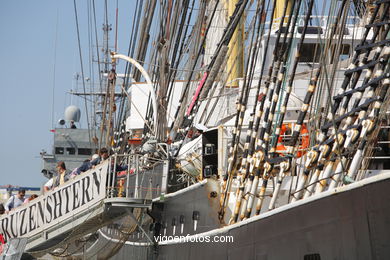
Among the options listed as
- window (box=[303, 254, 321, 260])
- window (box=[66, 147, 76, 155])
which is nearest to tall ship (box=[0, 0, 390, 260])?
window (box=[303, 254, 321, 260])

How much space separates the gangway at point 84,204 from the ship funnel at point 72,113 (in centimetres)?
3262

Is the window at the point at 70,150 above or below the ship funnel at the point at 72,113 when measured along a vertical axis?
below

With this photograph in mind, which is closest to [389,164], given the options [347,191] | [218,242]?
[218,242]

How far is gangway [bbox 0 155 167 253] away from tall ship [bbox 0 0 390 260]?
0.03 metres

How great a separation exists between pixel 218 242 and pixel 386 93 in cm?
382

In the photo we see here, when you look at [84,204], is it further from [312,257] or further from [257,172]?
[312,257]

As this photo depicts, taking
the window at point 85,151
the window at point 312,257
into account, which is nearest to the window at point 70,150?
the window at point 85,151

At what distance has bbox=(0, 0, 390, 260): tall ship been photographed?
9.22m

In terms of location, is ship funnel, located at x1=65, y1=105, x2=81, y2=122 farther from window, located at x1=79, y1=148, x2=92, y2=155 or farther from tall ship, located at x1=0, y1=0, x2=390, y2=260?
tall ship, located at x1=0, y1=0, x2=390, y2=260

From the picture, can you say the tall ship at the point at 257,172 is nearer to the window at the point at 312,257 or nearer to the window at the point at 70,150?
the window at the point at 312,257

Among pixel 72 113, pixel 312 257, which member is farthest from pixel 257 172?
pixel 72 113

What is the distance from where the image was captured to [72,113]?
49.8 meters

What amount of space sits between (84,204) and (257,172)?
14.2 ft

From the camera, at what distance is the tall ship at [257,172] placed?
9.22 meters
